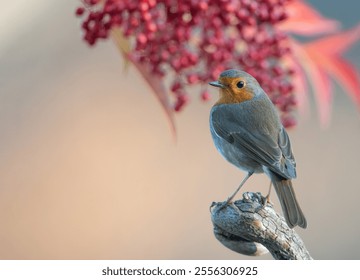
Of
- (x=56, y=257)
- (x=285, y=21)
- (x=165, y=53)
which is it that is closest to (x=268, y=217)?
(x=165, y=53)

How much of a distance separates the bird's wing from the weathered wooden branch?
0.18 ft

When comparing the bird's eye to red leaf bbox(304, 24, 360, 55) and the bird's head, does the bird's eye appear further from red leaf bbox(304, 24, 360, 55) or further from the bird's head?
red leaf bbox(304, 24, 360, 55)

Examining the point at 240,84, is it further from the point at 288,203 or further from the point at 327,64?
the point at 327,64

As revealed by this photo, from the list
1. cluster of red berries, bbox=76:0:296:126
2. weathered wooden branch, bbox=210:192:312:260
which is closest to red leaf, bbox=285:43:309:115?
cluster of red berries, bbox=76:0:296:126

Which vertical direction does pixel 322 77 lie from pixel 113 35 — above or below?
below

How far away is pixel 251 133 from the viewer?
93 centimetres

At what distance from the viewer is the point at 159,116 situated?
5.59ft

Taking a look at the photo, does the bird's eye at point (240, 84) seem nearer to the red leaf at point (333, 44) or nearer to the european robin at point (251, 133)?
the european robin at point (251, 133)

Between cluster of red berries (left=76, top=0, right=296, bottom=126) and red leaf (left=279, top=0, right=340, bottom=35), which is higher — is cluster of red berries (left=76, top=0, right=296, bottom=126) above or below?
above

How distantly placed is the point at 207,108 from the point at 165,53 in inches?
26.4

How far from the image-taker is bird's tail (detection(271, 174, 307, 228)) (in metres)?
0.82

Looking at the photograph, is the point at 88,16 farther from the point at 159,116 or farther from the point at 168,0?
the point at 159,116

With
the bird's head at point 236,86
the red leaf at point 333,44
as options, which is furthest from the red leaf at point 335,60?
the bird's head at point 236,86

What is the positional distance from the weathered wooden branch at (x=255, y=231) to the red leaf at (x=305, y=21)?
0.47 m
